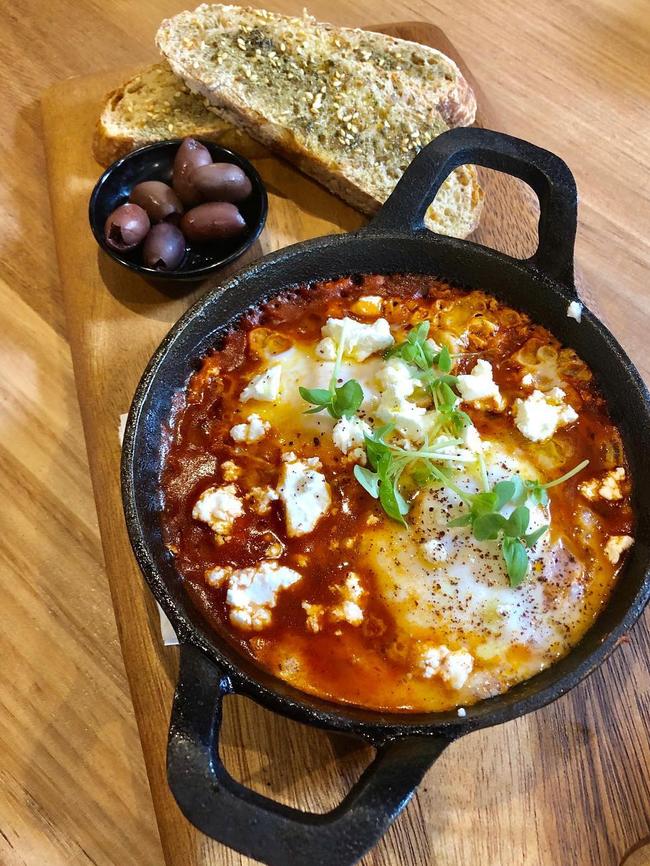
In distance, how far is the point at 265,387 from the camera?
2004 millimetres

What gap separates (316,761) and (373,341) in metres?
1.18

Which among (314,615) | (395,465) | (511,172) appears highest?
(511,172)

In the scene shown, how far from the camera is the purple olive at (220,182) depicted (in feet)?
8.09

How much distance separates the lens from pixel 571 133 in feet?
9.95

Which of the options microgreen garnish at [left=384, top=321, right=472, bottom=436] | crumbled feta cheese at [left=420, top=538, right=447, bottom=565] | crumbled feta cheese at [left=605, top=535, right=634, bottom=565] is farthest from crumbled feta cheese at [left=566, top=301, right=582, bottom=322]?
crumbled feta cheese at [left=420, top=538, right=447, bottom=565]

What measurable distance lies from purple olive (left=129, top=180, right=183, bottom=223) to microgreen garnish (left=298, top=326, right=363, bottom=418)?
97 cm

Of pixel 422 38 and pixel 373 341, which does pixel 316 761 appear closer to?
pixel 373 341

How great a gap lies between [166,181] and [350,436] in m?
1.35

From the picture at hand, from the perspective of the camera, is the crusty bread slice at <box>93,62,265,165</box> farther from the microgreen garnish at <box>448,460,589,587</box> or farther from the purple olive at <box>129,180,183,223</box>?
the microgreen garnish at <box>448,460,589,587</box>

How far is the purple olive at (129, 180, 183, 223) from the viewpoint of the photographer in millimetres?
2500

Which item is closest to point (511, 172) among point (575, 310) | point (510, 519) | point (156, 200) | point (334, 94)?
point (575, 310)

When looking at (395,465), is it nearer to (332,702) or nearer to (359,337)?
(359,337)

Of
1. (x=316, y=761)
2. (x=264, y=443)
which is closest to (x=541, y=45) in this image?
(x=264, y=443)

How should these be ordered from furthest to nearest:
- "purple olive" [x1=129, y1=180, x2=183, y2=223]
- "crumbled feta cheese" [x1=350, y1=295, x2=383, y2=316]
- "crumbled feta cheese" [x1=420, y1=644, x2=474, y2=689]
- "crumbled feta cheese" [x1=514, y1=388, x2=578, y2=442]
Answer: "purple olive" [x1=129, y1=180, x2=183, y2=223]
"crumbled feta cheese" [x1=350, y1=295, x2=383, y2=316]
"crumbled feta cheese" [x1=514, y1=388, x2=578, y2=442]
"crumbled feta cheese" [x1=420, y1=644, x2=474, y2=689]
